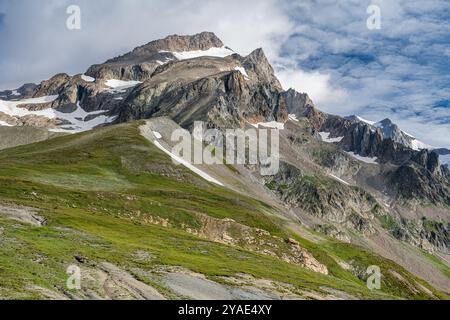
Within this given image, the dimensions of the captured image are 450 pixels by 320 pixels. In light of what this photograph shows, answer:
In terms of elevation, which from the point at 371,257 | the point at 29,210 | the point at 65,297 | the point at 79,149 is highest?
the point at 79,149

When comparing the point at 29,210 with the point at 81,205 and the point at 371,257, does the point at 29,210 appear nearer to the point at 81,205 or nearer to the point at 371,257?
the point at 81,205

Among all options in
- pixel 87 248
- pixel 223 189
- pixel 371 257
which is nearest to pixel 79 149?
pixel 223 189

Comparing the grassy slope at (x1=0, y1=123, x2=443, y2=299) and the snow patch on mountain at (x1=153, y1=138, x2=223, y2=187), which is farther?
the snow patch on mountain at (x1=153, y1=138, x2=223, y2=187)

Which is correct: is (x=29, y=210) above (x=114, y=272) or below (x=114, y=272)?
above

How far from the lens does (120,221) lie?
84.9 meters

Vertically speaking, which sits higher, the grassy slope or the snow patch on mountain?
the snow patch on mountain

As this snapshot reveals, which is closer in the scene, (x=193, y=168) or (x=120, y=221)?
(x=120, y=221)

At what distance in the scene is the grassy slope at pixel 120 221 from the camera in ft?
163

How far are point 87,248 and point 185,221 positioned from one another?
47.1m

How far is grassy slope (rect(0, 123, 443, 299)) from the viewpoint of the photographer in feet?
163

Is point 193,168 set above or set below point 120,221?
above

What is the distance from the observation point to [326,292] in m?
57.1

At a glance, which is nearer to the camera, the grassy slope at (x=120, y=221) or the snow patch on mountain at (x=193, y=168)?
the grassy slope at (x=120, y=221)

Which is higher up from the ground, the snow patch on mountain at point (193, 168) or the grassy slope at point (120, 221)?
the snow patch on mountain at point (193, 168)
